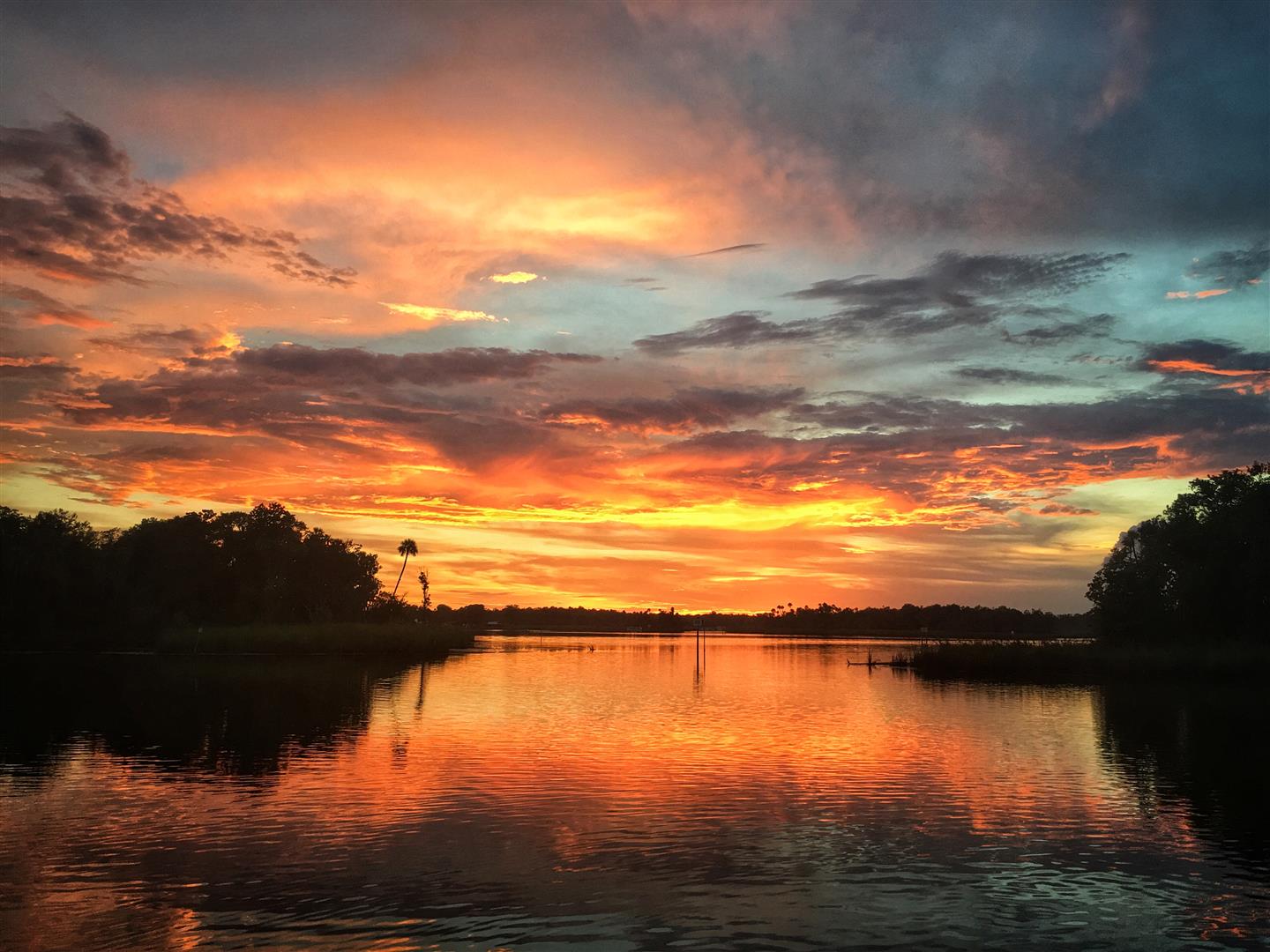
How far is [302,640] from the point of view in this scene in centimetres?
11219

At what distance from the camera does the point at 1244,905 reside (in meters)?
17.9

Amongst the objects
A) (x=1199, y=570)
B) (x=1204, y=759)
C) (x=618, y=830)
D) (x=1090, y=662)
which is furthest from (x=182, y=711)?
(x=1199, y=570)

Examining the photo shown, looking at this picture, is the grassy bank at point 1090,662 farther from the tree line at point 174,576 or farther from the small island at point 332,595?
the tree line at point 174,576

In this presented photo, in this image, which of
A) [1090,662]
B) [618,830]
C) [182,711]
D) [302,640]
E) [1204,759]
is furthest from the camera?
[302,640]

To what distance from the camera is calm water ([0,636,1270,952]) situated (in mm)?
16094

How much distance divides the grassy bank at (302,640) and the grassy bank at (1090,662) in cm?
6624

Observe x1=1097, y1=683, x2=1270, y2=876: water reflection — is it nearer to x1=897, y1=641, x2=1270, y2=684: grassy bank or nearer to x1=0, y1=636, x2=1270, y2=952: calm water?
x1=0, y1=636, x2=1270, y2=952: calm water

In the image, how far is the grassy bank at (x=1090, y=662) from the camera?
79062 millimetres

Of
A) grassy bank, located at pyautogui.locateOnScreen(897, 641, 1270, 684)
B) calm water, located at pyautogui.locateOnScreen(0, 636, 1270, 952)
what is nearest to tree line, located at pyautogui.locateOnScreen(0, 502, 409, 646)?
calm water, located at pyautogui.locateOnScreen(0, 636, 1270, 952)

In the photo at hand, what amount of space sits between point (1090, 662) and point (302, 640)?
87052mm

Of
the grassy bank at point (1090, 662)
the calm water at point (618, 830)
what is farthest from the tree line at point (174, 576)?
the grassy bank at point (1090, 662)

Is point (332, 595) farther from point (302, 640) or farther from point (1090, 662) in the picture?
point (1090, 662)

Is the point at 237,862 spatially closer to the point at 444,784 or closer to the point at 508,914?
the point at 508,914

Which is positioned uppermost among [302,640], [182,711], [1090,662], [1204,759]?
[302,640]
